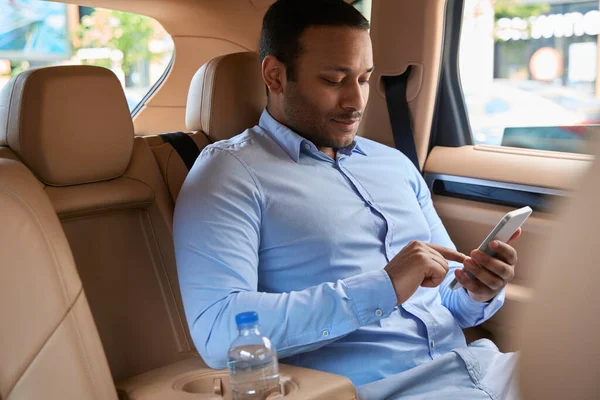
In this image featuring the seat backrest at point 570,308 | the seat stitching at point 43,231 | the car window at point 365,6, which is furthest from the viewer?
the car window at point 365,6

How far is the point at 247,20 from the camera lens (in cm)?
319

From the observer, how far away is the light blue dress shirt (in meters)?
1.75

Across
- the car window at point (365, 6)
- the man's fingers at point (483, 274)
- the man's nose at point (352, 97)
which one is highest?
the car window at point (365, 6)

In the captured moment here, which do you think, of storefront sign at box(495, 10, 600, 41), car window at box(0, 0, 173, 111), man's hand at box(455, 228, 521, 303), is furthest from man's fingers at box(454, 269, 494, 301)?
car window at box(0, 0, 173, 111)

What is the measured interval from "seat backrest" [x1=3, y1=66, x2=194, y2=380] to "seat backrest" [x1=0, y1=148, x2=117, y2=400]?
0.29m

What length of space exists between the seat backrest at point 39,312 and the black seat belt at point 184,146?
2.26 feet

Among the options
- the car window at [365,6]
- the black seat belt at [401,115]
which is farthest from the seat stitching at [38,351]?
the car window at [365,6]

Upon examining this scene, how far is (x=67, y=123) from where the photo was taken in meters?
2.03

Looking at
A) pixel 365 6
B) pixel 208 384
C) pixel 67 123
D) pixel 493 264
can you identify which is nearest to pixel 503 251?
pixel 493 264

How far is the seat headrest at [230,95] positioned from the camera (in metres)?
2.47

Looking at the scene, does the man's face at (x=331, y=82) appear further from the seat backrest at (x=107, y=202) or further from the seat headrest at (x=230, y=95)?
the seat backrest at (x=107, y=202)

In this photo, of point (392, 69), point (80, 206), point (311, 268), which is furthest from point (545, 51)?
point (80, 206)

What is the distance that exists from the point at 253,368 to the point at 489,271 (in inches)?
27.2

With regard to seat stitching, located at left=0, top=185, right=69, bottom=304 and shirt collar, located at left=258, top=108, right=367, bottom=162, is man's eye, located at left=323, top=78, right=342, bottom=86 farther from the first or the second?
seat stitching, located at left=0, top=185, right=69, bottom=304
